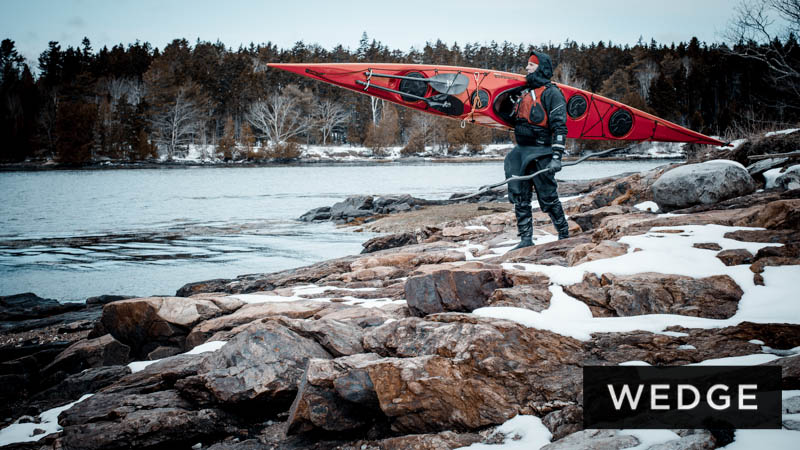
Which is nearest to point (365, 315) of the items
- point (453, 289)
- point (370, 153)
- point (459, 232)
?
point (453, 289)

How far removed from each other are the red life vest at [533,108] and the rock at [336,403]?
4382mm

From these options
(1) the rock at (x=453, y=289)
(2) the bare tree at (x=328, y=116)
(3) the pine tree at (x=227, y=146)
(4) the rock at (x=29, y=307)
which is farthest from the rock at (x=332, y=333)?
(2) the bare tree at (x=328, y=116)

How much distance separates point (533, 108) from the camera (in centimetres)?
652

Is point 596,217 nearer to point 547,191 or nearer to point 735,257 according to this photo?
point 547,191

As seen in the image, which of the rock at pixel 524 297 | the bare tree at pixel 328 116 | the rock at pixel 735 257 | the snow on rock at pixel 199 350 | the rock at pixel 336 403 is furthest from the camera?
the bare tree at pixel 328 116

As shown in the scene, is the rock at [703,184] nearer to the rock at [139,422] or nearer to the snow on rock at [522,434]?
the snow on rock at [522,434]

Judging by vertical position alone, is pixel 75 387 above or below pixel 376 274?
below

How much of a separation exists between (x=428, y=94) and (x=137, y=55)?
97.5 metres

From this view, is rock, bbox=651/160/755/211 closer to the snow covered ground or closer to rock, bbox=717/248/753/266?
rock, bbox=717/248/753/266

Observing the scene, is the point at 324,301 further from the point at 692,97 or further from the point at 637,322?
the point at 692,97

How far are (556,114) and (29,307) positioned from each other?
29.7ft

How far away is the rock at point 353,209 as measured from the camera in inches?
791

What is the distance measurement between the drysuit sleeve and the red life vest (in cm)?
6

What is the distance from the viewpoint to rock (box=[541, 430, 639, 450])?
2336mm
